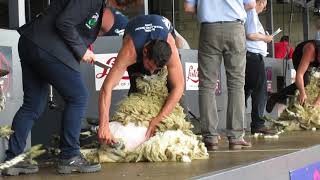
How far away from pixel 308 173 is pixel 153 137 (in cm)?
106

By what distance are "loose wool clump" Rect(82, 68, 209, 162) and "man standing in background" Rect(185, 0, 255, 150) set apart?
0.29 meters

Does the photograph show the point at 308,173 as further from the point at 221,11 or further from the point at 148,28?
the point at 148,28

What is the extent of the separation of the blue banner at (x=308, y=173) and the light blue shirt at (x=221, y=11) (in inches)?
47.7

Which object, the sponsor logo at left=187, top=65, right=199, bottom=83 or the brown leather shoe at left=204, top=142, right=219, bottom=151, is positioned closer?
the brown leather shoe at left=204, top=142, right=219, bottom=151

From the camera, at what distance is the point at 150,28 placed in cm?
405

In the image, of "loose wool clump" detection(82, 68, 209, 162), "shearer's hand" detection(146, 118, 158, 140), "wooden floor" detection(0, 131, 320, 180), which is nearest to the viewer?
"wooden floor" detection(0, 131, 320, 180)

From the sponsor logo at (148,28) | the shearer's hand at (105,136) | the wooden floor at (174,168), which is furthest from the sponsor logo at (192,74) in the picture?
the shearer's hand at (105,136)

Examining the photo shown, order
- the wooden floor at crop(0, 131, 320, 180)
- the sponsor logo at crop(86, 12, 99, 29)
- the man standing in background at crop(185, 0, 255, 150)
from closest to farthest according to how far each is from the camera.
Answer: the wooden floor at crop(0, 131, 320, 180) < the sponsor logo at crop(86, 12, 99, 29) < the man standing in background at crop(185, 0, 255, 150)

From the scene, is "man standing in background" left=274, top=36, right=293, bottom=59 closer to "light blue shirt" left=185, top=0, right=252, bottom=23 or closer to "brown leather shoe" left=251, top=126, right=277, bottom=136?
"brown leather shoe" left=251, top=126, right=277, bottom=136

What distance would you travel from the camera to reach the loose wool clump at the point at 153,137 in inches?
151

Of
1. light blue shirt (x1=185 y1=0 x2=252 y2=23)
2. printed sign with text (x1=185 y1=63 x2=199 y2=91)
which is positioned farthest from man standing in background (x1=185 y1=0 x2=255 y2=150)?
printed sign with text (x1=185 y1=63 x2=199 y2=91)

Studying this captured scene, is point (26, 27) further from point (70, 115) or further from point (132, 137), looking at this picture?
point (132, 137)

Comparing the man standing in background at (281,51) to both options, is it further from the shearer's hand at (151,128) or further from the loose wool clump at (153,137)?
the shearer's hand at (151,128)

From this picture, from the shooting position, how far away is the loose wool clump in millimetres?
3832
